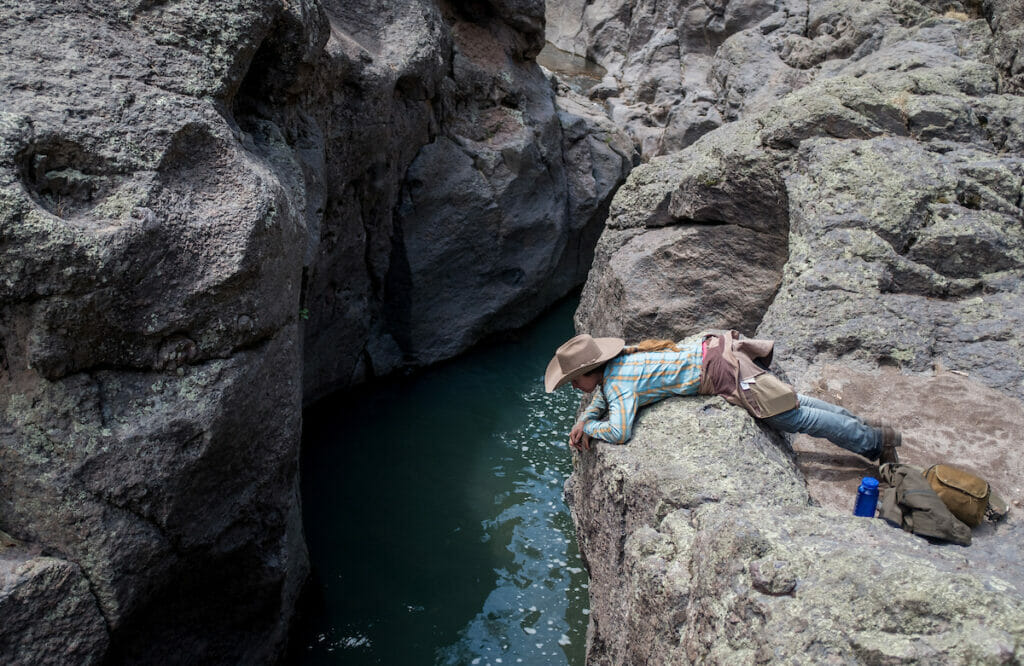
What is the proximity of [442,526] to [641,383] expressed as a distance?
12.2 ft

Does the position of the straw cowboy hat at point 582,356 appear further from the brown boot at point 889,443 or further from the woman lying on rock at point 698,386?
the brown boot at point 889,443

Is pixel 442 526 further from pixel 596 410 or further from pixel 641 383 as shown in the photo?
pixel 641 383

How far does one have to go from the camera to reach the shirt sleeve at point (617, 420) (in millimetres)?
4699

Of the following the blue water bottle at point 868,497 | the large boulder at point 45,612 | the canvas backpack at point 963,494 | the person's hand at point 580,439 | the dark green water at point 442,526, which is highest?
the canvas backpack at point 963,494

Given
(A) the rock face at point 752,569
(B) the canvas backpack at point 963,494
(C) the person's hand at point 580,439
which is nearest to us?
(A) the rock face at point 752,569

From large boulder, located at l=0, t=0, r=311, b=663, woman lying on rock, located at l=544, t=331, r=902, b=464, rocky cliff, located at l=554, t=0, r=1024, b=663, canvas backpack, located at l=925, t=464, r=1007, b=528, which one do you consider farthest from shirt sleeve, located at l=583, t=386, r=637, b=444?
large boulder, located at l=0, t=0, r=311, b=663

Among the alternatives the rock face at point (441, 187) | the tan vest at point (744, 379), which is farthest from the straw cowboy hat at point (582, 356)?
the rock face at point (441, 187)

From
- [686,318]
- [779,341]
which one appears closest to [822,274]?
[779,341]

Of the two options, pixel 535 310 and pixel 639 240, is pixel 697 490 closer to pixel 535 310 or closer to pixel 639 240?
pixel 639 240

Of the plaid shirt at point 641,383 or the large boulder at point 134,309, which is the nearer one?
the large boulder at point 134,309

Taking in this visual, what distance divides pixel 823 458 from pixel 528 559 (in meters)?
3.42

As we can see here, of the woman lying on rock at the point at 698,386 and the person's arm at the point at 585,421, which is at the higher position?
the woman lying on rock at the point at 698,386

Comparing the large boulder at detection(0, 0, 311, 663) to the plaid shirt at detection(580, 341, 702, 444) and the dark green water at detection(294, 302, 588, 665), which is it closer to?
the dark green water at detection(294, 302, 588, 665)

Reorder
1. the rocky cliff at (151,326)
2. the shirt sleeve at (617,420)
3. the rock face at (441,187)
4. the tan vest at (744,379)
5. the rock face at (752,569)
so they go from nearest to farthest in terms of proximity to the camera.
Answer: the rock face at (752,569)
the rocky cliff at (151,326)
the tan vest at (744,379)
the shirt sleeve at (617,420)
the rock face at (441,187)
